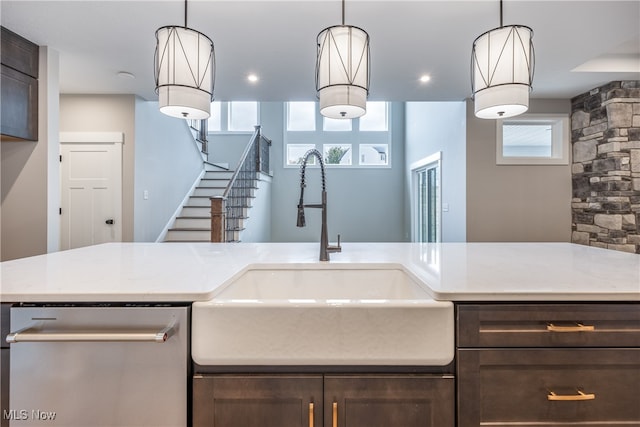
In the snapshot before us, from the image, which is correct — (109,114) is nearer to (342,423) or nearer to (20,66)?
Answer: (20,66)

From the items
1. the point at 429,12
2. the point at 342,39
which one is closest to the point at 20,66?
the point at 342,39

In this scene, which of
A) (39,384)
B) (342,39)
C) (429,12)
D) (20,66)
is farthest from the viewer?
(20,66)

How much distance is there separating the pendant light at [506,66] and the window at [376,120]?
20.5 ft

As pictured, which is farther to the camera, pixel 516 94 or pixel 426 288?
pixel 516 94

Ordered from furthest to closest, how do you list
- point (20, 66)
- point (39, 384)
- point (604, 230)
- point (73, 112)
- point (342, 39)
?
point (73, 112) → point (604, 230) → point (20, 66) → point (342, 39) → point (39, 384)

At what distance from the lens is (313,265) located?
4.78ft

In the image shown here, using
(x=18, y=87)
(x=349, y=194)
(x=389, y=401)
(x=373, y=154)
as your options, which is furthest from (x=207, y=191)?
(x=389, y=401)

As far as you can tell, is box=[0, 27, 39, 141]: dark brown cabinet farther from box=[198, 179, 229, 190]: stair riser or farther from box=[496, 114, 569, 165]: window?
box=[496, 114, 569, 165]: window

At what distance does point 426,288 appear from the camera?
1.08 m

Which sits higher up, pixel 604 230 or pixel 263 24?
pixel 263 24

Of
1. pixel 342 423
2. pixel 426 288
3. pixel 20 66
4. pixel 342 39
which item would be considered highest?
pixel 20 66

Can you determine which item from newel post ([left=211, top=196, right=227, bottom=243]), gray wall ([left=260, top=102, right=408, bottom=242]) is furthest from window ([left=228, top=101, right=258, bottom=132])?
newel post ([left=211, top=196, right=227, bottom=243])

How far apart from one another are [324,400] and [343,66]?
1332mm

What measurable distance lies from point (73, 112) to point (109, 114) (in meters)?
0.45
